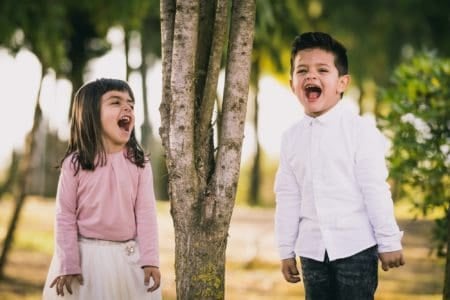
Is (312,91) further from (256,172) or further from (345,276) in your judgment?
(256,172)

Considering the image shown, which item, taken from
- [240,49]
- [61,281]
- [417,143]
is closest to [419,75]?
[417,143]

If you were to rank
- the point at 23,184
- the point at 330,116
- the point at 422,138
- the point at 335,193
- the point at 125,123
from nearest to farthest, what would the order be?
the point at 335,193
the point at 330,116
the point at 125,123
the point at 422,138
the point at 23,184

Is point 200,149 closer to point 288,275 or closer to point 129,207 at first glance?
point 129,207

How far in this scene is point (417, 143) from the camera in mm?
6738

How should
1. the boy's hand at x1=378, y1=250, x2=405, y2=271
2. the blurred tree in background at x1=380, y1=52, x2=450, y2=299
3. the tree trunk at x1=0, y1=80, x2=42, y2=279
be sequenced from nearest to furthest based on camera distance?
the boy's hand at x1=378, y1=250, x2=405, y2=271 → the blurred tree in background at x1=380, y1=52, x2=450, y2=299 → the tree trunk at x1=0, y1=80, x2=42, y2=279

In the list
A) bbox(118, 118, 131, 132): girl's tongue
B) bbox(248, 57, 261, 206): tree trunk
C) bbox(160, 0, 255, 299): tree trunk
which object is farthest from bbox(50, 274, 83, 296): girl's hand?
bbox(248, 57, 261, 206): tree trunk

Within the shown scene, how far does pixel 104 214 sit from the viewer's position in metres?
3.69

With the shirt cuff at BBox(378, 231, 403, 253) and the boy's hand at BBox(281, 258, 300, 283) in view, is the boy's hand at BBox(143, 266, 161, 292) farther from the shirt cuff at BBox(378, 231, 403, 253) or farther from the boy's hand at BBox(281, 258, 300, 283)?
the shirt cuff at BBox(378, 231, 403, 253)

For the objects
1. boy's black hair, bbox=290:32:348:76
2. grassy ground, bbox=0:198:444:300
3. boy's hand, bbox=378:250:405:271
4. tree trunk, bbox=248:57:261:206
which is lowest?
grassy ground, bbox=0:198:444:300

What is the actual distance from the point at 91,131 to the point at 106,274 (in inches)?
27.3

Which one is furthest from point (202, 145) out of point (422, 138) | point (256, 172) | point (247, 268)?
point (256, 172)

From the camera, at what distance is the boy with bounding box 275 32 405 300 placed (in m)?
3.39

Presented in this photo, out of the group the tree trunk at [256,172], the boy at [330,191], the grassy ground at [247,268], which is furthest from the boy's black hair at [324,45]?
the tree trunk at [256,172]

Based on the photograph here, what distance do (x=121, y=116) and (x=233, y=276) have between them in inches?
283
